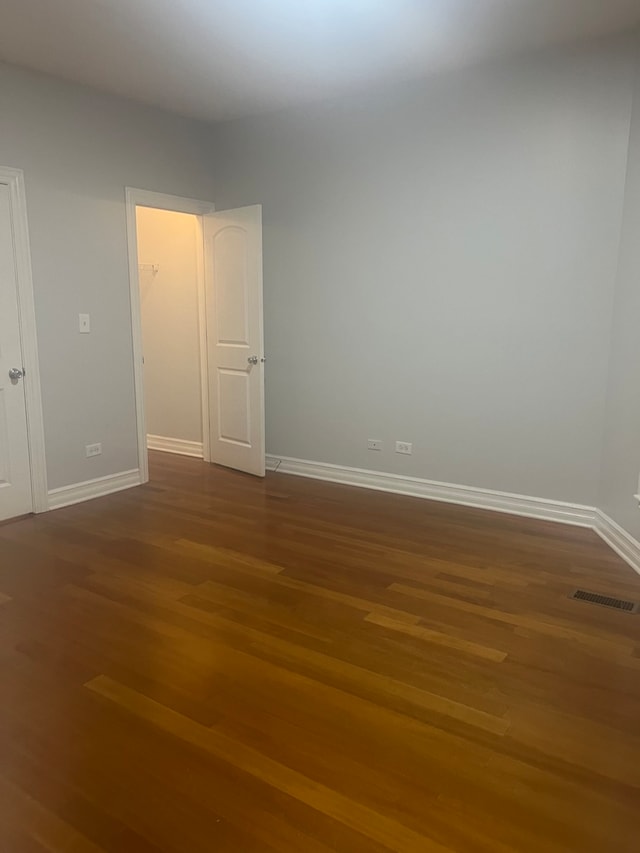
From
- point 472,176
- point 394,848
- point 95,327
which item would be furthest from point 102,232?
point 394,848

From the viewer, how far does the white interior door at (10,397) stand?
386cm

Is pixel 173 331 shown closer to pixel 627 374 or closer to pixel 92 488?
pixel 92 488

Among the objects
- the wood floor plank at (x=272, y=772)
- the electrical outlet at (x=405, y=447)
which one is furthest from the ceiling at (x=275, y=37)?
the wood floor plank at (x=272, y=772)

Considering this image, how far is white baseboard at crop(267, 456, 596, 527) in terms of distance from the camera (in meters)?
3.97

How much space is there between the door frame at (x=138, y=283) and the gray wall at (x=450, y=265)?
1.22 feet

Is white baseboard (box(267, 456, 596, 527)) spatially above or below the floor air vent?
above

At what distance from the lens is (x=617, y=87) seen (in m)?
3.47

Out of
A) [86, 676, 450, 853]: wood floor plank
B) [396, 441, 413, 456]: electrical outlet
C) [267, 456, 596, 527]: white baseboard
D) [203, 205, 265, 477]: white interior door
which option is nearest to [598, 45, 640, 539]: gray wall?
[267, 456, 596, 527]: white baseboard

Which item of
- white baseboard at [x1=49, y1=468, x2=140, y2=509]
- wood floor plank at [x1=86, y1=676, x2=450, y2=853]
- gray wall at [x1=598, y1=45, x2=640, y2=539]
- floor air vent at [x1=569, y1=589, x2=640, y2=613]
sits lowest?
wood floor plank at [x1=86, y1=676, x2=450, y2=853]

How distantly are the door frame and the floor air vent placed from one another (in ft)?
10.8

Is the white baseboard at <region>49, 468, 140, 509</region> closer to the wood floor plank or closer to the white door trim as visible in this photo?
the white door trim

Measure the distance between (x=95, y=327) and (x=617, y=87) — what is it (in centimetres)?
360

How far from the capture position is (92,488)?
4555 millimetres

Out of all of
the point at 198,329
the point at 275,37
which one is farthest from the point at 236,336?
the point at 275,37
